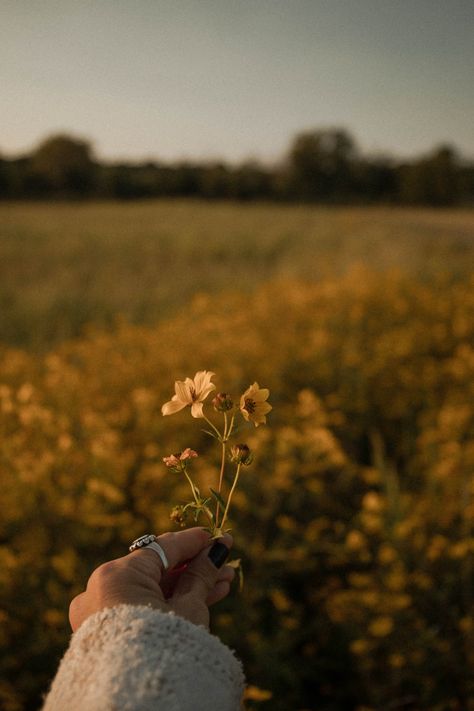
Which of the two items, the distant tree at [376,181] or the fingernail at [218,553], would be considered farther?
the distant tree at [376,181]

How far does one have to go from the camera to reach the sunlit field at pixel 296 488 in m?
1.80

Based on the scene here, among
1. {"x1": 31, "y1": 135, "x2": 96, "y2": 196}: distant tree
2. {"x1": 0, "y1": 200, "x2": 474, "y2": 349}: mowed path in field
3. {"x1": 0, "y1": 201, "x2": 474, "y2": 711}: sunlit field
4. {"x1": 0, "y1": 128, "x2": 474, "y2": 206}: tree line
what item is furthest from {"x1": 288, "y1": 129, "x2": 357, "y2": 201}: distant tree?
{"x1": 0, "y1": 201, "x2": 474, "y2": 711}: sunlit field

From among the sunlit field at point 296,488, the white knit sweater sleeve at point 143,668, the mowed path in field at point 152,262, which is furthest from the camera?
the mowed path in field at point 152,262

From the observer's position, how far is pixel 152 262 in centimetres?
920

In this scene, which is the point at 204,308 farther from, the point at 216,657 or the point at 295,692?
the point at 216,657

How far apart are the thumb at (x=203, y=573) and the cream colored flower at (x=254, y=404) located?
0.22 meters

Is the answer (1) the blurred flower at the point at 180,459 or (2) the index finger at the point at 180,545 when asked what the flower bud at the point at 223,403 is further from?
(2) the index finger at the point at 180,545

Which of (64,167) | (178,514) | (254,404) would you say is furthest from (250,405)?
(64,167)

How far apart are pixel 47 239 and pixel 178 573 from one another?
1084cm

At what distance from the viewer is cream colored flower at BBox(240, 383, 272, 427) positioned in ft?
2.12

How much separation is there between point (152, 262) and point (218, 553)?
8.68m

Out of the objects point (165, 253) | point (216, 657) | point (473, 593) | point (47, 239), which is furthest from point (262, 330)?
point (47, 239)

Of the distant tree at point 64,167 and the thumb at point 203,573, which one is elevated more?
the distant tree at point 64,167

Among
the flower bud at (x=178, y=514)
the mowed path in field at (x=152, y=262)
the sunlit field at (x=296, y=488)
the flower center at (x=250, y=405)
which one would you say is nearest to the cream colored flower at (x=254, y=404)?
the flower center at (x=250, y=405)
